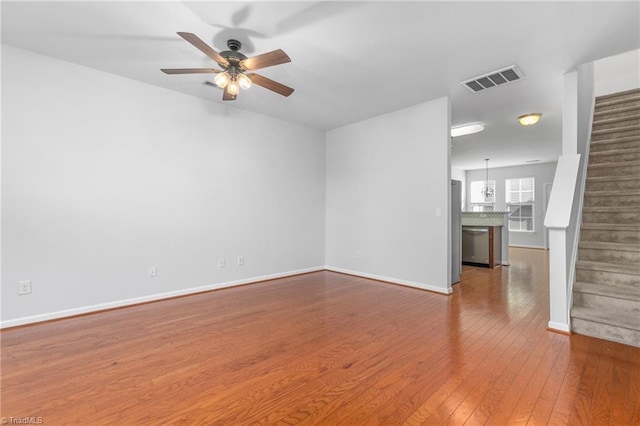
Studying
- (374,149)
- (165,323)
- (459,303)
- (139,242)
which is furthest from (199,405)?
(374,149)

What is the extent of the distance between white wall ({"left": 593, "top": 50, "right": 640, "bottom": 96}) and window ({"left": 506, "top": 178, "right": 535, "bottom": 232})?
4.28 meters

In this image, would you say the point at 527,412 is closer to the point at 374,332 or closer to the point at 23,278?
the point at 374,332

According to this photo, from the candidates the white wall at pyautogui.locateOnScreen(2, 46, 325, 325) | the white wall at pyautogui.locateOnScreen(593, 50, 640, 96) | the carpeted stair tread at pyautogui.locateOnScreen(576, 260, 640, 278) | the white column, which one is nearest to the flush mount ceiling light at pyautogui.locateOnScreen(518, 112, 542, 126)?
the white wall at pyautogui.locateOnScreen(593, 50, 640, 96)

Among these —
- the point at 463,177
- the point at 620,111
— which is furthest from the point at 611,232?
the point at 463,177

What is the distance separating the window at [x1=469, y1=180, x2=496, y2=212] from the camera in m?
10.1

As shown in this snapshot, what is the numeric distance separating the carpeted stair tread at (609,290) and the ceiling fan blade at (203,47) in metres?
3.98

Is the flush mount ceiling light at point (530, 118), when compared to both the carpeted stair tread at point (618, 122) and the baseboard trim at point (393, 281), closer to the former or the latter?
the carpeted stair tread at point (618, 122)

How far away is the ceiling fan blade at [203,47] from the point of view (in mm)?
2014

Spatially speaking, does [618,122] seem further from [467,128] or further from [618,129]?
[467,128]

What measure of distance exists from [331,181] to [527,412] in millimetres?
4397

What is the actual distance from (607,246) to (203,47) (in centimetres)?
432

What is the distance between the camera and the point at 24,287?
9.24 ft

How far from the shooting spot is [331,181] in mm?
5539

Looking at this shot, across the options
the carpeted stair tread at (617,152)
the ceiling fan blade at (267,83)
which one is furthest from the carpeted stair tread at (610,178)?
the ceiling fan blade at (267,83)
